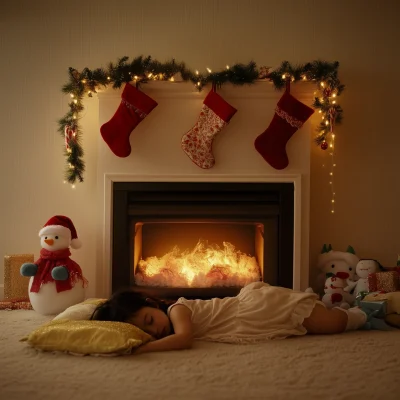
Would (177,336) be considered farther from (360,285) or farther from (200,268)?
(360,285)

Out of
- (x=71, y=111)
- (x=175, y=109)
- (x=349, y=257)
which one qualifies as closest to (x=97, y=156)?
(x=71, y=111)

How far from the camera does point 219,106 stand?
289 centimetres

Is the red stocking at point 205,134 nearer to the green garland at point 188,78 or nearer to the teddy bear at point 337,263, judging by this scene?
the green garland at point 188,78

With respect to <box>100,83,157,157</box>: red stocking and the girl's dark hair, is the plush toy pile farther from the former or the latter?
<box>100,83,157,157</box>: red stocking

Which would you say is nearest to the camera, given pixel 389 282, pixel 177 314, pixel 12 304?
pixel 177 314

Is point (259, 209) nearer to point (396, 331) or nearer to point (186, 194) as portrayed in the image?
point (186, 194)

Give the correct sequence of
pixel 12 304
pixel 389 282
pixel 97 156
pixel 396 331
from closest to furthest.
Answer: pixel 396 331 < pixel 389 282 < pixel 12 304 < pixel 97 156

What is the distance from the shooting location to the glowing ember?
3.03 metres

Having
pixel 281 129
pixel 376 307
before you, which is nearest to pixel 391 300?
pixel 376 307

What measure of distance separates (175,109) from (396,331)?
184 centimetres

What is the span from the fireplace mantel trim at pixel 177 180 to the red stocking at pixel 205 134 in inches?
4.6

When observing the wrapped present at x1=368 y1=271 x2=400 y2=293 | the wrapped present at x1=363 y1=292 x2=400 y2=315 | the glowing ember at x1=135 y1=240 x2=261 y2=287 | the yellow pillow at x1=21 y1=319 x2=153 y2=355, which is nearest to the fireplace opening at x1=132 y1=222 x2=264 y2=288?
the glowing ember at x1=135 y1=240 x2=261 y2=287

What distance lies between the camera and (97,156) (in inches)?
128

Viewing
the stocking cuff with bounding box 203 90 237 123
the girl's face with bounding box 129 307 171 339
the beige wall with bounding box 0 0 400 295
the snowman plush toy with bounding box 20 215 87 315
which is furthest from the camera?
the beige wall with bounding box 0 0 400 295
